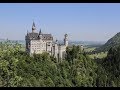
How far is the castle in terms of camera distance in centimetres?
3431

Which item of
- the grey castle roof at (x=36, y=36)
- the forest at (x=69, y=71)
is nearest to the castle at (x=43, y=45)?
the grey castle roof at (x=36, y=36)

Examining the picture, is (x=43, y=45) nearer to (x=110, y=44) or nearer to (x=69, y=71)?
(x=69, y=71)

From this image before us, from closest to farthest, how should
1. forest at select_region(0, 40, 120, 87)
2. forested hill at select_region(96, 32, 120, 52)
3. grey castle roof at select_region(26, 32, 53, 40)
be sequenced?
forest at select_region(0, 40, 120, 87), grey castle roof at select_region(26, 32, 53, 40), forested hill at select_region(96, 32, 120, 52)

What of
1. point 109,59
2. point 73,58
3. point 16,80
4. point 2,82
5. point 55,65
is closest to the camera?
point 2,82

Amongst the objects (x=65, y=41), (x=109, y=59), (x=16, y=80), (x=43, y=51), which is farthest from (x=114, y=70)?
(x=16, y=80)

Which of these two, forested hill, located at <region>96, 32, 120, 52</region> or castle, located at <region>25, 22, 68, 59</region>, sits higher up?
castle, located at <region>25, 22, 68, 59</region>

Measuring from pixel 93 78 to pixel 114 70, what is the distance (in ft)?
19.5

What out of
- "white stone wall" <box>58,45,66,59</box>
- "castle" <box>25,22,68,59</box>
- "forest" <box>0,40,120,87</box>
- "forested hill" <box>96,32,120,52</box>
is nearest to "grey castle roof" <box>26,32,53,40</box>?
"castle" <box>25,22,68,59</box>

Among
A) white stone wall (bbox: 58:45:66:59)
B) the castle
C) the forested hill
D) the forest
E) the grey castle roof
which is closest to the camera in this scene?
the forest

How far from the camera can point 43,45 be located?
35.4 m

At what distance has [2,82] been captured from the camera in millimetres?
8492

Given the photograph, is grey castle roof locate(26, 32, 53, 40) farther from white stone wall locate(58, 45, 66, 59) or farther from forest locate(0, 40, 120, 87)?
forest locate(0, 40, 120, 87)

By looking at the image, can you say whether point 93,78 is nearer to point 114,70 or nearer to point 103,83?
point 103,83

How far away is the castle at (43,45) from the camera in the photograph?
1351 inches
